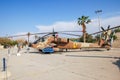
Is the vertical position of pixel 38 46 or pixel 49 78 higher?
pixel 38 46

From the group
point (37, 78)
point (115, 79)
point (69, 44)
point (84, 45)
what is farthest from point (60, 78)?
point (84, 45)

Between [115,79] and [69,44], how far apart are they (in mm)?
22181

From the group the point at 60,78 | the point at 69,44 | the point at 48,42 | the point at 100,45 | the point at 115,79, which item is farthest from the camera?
the point at 100,45

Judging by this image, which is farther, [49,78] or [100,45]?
[100,45]

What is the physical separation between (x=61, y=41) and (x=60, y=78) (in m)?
20.4

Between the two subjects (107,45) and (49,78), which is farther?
(107,45)

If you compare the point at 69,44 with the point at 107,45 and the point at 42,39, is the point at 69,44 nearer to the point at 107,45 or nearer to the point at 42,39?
the point at 42,39

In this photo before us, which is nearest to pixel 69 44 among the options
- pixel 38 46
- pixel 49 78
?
pixel 38 46

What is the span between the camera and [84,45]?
32.7m

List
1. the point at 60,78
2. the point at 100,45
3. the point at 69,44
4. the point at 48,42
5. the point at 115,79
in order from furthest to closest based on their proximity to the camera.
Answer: the point at 100,45 < the point at 69,44 < the point at 48,42 < the point at 60,78 < the point at 115,79

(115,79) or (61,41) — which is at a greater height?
(61,41)

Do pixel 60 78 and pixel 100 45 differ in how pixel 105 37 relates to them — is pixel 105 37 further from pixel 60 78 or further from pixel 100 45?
pixel 60 78

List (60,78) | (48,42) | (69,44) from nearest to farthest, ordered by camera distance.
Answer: (60,78) < (48,42) < (69,44)

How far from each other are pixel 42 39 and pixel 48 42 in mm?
1343
